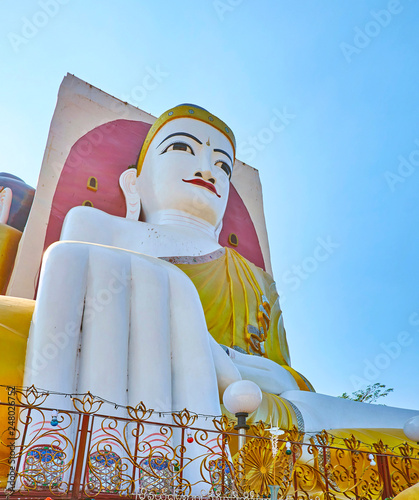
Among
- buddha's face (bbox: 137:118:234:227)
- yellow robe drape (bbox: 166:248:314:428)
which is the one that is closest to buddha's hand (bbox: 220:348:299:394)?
yellow robe drape (bbox: 166:248:314:428)

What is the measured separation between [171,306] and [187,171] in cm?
193

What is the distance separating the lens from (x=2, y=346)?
2588mm

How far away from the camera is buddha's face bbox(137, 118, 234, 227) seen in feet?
15.5

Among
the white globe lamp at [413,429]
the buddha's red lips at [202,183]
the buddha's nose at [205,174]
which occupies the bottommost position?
the white globe lamp at [413,429]

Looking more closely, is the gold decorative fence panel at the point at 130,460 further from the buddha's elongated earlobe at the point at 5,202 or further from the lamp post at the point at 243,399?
the buddha's elongated earlobe at the point at 5,202

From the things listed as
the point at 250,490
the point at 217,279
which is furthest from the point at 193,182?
the point at 250,490

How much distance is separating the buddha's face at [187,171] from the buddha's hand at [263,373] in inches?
61.1

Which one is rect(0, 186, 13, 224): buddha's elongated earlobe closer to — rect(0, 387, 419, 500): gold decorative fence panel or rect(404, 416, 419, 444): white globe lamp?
rect(0, 387, 419, 500): gold decorative fence panel

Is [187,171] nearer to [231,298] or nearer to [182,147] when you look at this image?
[182,147]

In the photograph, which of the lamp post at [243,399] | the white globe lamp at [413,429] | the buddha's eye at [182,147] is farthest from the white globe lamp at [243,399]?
the buddha's eye at [182,147]

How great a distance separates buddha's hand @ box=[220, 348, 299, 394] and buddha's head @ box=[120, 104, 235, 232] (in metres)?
1.57

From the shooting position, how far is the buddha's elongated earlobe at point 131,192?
5.05m

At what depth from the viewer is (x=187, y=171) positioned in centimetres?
471

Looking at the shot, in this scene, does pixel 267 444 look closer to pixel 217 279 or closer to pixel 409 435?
pixel 409 435
